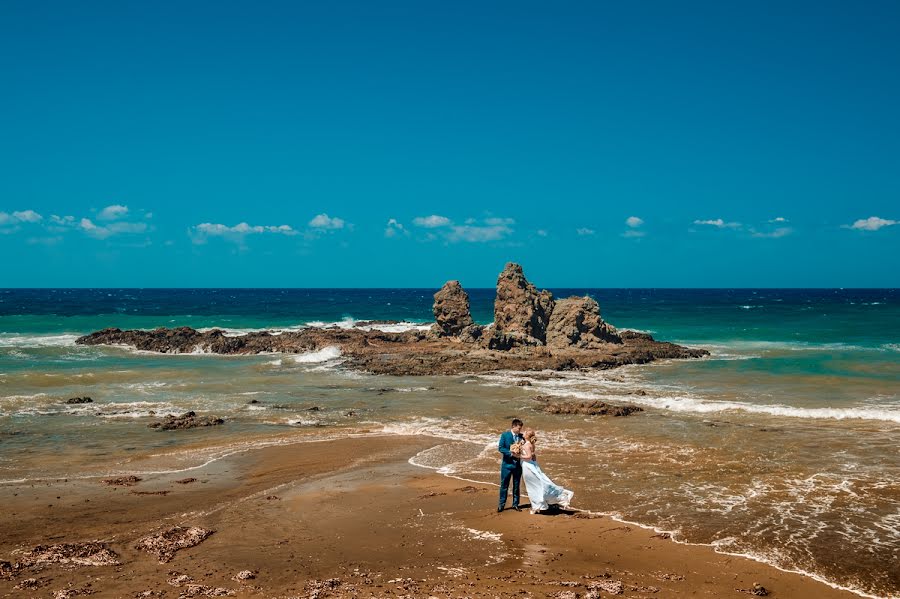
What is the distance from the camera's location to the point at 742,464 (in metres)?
13.2

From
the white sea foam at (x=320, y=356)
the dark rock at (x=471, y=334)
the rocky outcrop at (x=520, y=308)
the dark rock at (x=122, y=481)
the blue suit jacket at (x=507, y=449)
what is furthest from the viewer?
the dark rock at (x=471, y=334)

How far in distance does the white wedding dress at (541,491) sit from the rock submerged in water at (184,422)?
1115 cm

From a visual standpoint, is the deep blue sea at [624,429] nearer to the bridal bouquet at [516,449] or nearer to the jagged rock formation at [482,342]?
the bridal bouquet at [516,449]

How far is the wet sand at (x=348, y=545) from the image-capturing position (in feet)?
Answer: 24.1

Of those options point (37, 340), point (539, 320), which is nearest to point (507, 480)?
point (539, 320)

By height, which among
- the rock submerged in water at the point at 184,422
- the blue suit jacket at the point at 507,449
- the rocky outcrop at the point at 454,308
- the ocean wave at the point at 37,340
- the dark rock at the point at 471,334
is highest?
the rocky outcrop at the point at 454,308

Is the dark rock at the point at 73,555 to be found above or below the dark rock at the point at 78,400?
above

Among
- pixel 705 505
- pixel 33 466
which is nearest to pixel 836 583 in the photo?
pixel 705 505

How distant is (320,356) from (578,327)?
1451 cm

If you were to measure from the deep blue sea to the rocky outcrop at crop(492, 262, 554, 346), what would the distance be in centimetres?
→ 725

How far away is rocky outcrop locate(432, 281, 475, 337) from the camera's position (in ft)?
131

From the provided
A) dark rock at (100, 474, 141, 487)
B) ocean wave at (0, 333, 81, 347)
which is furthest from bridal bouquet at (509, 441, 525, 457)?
ocean wave at (0, 333, 81, 347)

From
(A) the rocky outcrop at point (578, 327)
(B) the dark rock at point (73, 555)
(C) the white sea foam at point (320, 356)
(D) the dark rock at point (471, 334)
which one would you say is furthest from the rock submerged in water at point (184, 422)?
(A) the rocky outcrop at point (578, 327)

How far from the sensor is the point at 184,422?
1795 centimetres
